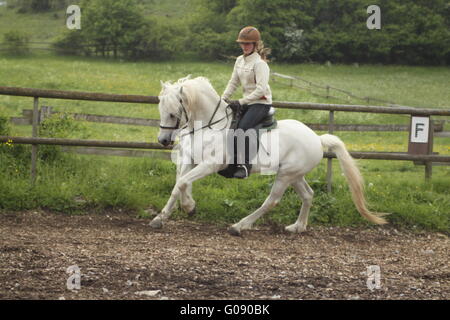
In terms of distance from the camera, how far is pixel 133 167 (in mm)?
8867

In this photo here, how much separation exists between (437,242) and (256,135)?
111 inches

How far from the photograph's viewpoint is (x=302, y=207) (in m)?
7.56

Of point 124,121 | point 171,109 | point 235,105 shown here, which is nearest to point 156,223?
point 171,109

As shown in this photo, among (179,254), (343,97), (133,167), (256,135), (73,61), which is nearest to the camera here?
(179,254)

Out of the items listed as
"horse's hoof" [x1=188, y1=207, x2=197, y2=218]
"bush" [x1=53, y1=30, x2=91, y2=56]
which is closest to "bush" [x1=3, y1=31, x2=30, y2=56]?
"bush" [x1=53, y1=30, x2=91, y2=56]

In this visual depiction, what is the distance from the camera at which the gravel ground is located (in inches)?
183

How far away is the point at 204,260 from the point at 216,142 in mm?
1827

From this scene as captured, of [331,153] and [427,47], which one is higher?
[427,47]

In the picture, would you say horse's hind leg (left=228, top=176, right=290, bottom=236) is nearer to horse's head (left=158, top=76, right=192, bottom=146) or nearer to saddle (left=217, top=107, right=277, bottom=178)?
saddle (left=217, top=107, right=277, bottom=178)

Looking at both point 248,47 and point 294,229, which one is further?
point 294,229

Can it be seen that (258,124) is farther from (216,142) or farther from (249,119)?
(216,142)

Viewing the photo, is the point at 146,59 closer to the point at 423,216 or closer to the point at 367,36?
the point at 367,36

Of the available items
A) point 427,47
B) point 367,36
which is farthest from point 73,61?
point 427,47

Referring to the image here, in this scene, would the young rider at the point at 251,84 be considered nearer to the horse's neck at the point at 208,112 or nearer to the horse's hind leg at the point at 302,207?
the horse's neck at the point at 208,112
